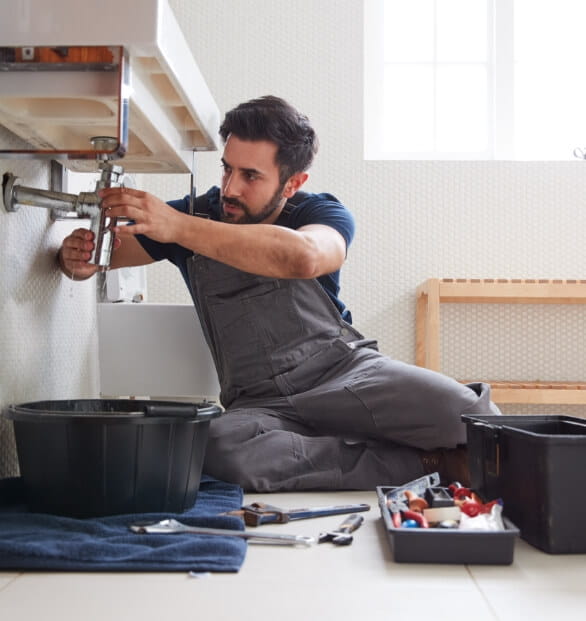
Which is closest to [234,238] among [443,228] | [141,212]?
[141,212]

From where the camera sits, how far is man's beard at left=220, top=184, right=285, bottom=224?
1896 millimetres

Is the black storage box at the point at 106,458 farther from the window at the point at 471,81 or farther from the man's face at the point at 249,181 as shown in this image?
the window at the point at 471,81

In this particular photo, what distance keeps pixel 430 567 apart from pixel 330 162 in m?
2.19

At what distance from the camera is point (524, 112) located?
128 inches

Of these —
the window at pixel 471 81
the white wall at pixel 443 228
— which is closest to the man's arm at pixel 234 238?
the white wall at pixel 443 228

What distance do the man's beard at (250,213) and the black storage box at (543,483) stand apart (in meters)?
0.80

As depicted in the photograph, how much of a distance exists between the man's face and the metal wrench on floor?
34.3 inches

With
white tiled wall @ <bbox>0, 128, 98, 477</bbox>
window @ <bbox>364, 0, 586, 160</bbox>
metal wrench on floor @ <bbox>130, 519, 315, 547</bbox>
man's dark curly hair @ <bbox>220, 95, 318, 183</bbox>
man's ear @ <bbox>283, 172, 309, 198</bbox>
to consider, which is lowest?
metal wrench on floor @ <bbox>130, 519, 315, 547</bbox>

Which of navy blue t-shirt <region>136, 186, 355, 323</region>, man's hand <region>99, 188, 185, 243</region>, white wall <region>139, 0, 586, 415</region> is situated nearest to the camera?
man's hand <region>99, 188, 185, 243</region>

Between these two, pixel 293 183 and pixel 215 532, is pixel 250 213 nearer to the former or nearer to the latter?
pixel 293 183

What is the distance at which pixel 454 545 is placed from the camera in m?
1.12

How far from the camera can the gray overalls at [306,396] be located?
1.70 metres

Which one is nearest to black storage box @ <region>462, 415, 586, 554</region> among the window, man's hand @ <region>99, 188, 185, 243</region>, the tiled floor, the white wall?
the tiled floor

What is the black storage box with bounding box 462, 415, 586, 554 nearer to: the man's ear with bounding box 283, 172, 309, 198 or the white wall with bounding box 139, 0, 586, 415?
the man's ear with bounding box 283, 172, 309, 198
